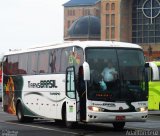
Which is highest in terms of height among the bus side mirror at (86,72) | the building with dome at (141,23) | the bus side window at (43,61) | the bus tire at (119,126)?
the building with dome at (141,23)

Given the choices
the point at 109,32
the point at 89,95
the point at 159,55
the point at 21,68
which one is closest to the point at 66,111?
the point at 89,95

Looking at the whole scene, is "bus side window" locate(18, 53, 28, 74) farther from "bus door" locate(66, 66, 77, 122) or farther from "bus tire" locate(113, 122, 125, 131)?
"bus tire" locate(113, 122, 125, 131)

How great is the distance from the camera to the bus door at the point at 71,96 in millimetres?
18219

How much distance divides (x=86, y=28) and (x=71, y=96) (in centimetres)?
12644

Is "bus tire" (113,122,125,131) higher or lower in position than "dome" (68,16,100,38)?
lower

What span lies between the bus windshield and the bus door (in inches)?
32.5

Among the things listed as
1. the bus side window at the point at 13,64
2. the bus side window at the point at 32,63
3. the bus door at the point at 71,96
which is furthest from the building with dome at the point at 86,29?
the bus door at the point at 71,96

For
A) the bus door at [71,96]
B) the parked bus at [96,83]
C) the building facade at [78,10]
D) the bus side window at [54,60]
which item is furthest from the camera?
the building facade at [78,10]

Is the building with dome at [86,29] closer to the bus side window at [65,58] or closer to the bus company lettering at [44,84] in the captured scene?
the bus company lettering at [44,84]

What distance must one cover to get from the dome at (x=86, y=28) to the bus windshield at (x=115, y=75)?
127 m

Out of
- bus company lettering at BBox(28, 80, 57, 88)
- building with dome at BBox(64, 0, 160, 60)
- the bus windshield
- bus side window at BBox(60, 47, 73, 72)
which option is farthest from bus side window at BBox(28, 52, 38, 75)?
building with dome at BBox(64, 0, 160, 60)

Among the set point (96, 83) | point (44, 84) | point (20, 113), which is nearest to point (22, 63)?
point (20, 113)

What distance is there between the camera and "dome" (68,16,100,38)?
145500 mm

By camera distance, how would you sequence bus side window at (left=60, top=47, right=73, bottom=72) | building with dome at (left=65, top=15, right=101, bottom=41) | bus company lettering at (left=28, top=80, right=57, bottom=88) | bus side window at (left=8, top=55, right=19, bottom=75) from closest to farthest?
1. bus side window at (left=60, top=47, right=73, bottom=72)
2. bus company lettering at (left=28, top=80, right=57, bottom=88)
3. bus side window at (left=8, top=55, right=19, bottom=75)
4. building with dome at (left=65, top=15, right=101, bottom=41)
